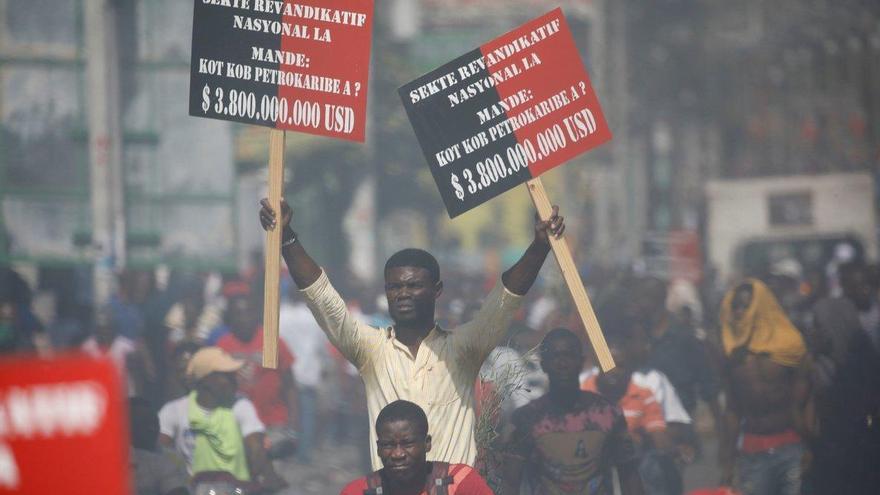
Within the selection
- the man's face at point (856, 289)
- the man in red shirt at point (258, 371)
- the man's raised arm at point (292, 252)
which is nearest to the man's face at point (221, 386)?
the man in red shirt at point (258, 371)

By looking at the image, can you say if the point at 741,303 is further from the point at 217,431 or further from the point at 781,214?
the point at 781,214

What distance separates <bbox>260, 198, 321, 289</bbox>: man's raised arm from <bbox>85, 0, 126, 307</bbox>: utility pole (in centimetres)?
868

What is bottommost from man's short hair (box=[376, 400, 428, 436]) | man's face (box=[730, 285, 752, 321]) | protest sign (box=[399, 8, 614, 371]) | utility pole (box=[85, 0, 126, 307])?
man's short hair (box=[376, 400, 428, 436])

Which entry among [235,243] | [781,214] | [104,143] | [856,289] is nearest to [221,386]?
[856,289]

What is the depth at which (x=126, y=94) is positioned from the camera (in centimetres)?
1457

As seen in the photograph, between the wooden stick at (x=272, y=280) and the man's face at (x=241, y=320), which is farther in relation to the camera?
the man's face at (x=241, y=320)

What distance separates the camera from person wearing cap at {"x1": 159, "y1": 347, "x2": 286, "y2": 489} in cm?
818

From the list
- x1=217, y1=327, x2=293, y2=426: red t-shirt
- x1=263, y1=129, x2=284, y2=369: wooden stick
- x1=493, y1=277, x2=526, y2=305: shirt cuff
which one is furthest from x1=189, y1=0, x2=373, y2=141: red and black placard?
x1=217, y1=327, x2=293, y2=426: red t-shirt

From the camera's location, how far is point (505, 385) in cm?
649

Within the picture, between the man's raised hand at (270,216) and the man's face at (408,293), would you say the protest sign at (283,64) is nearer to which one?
the man's raised hand at (270,216)

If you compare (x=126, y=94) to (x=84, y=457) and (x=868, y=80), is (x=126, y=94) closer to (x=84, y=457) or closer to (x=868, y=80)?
(x=84, y=457)

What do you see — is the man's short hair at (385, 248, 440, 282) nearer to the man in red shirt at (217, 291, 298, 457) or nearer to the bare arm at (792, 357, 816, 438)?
the bare arm at (792, 357, 816, 438)

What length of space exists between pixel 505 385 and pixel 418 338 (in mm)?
792

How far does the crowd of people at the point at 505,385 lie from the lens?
5.77 metres
